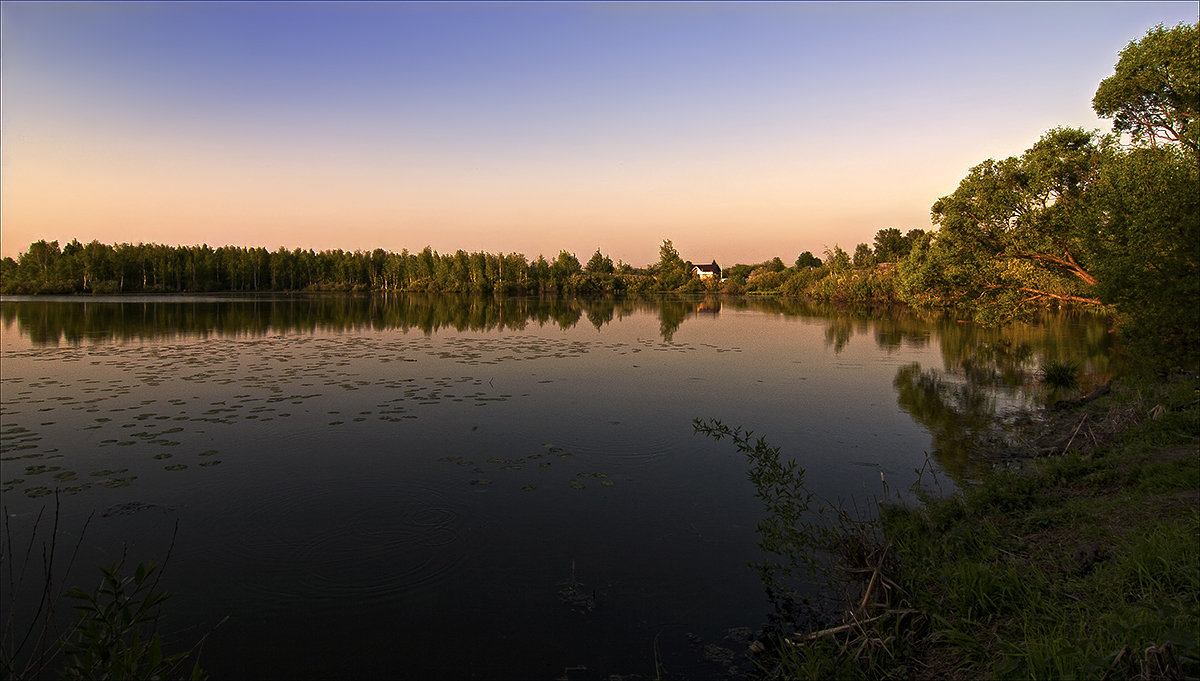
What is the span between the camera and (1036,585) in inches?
191

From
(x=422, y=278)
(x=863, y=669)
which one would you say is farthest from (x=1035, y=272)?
(x=422, y=278)

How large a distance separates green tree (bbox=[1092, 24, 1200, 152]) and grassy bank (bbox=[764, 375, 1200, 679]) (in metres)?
14.1

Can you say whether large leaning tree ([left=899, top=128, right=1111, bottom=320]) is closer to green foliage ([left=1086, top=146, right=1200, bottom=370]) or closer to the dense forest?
the dense forest

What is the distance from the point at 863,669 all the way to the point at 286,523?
21.7 ft

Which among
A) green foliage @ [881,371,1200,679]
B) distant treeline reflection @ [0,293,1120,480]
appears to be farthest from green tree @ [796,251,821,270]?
green foliage @ [881,371,1200,679]

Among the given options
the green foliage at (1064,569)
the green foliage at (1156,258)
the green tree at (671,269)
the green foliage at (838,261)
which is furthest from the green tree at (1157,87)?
the green tree at (671,269)

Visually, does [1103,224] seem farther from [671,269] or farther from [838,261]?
[671,269]

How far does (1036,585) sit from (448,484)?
23.2 feet

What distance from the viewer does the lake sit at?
5.20 m

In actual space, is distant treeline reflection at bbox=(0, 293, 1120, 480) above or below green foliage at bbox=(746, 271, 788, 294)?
below

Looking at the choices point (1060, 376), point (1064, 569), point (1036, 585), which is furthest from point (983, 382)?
point (1036, 585)

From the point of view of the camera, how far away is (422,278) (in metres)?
109

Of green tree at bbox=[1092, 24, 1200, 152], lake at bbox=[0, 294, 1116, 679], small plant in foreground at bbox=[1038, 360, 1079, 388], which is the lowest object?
lake at bbox=[0, 294, 1116, 679]

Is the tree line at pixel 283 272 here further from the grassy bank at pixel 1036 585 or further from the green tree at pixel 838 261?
the grassy bank at pixel 1036 585
